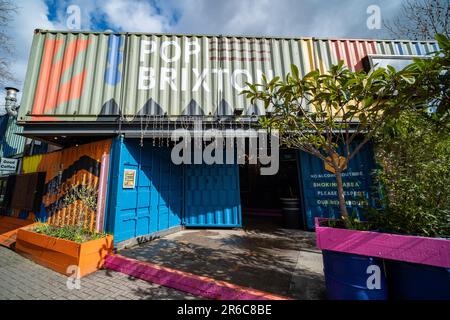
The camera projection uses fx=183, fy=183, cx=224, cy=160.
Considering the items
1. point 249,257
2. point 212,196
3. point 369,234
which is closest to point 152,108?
point 212,196

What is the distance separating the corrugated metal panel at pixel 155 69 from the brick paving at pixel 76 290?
3.51 m

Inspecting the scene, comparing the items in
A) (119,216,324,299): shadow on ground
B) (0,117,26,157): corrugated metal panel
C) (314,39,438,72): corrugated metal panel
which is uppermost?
(314,39,438,72): corrugated metal panel

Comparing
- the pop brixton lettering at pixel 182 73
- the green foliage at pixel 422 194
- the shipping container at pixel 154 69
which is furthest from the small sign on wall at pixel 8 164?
the green foliage at pixel 422 194

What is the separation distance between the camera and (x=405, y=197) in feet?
8.65

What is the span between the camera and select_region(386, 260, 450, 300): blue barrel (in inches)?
70.9

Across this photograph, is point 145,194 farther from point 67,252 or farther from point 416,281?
point 416,281

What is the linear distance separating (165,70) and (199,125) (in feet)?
6.81

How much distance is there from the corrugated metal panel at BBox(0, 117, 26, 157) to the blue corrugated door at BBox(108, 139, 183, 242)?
8.72 meters

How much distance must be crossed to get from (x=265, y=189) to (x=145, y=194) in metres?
7.26

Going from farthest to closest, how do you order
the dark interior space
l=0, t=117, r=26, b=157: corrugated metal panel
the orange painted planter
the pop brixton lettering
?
the dark interior space, l=0, t=117, r=26, b=157: corrugated metal panel, the pop brixton lettering, the orange painted planter

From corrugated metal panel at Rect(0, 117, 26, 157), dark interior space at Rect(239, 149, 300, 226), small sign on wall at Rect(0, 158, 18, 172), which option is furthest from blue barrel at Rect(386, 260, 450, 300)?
corrugated metal panel at Rect(0, 117, 26, 157)

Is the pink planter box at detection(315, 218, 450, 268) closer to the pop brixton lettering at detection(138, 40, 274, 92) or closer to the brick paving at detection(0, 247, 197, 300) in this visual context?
the brick paving at detection(0, 247, 197, 300)

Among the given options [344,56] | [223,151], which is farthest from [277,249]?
[344,56]

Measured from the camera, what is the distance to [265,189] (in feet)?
35.4
